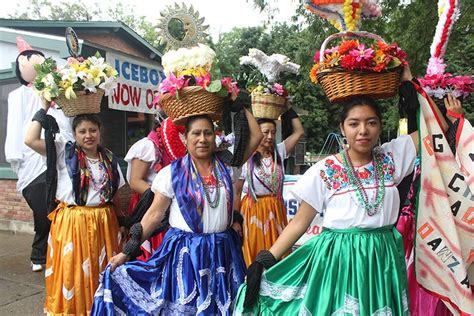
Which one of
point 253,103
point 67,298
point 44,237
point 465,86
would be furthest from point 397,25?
point 67,298

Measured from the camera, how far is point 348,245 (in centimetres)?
251

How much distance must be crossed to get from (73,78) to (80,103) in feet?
0.72

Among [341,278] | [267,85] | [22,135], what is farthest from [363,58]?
[22,135]

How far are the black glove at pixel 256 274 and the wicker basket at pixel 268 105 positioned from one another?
92.6 inches

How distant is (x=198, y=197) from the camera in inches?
115

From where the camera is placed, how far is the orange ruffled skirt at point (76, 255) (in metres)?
3.61

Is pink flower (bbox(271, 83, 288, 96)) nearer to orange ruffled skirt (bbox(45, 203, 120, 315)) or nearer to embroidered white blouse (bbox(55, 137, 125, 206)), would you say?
embroidered white blouse (bbox(55, 137, 125, 206))

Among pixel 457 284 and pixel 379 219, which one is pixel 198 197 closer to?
pixel 379 219

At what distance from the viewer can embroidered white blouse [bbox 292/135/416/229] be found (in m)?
2.53

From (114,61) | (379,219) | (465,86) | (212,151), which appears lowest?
(379,219)

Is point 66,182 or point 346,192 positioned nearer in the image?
point 346,192

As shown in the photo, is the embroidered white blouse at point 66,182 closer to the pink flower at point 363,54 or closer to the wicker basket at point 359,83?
the wicker basket at point 359,83

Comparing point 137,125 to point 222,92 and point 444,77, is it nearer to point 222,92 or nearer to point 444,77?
point 222,92

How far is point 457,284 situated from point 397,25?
7119 mm
